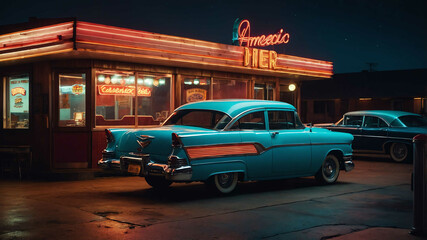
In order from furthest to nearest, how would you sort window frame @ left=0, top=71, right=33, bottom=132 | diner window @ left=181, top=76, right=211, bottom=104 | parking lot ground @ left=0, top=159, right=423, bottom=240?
diner window @ left=181, top=76, right=211, bottom=104 < window frame @ left=0, top=71, right=33, bottom=132 < parking lot ground @ left=0, top=159, right=423, bottom=240

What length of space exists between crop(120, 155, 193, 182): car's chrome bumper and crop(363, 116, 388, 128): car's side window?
10.3 meters

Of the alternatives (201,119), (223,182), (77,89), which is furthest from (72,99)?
(223,182)

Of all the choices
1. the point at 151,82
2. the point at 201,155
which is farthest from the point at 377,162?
the point at 201,155

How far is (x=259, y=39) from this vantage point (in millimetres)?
16688

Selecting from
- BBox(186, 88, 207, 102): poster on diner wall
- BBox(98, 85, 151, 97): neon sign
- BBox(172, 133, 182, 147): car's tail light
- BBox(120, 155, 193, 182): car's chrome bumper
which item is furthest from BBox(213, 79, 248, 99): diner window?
BBox(172, 133, 182, 147): car's tail light

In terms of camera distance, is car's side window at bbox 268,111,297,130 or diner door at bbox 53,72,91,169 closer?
car's side window at bbox 268,111,297,130

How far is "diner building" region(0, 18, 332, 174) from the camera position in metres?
12.1

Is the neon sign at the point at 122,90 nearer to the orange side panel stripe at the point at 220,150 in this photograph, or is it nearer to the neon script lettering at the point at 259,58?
the neon script lettering at the point at 259,58

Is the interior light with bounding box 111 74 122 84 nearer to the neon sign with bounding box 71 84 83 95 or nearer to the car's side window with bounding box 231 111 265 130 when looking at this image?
the neon sign with bounding box 71 84 83 95

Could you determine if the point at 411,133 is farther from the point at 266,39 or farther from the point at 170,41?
the point at 170,41

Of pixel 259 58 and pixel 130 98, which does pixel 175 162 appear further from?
pixel 259 58

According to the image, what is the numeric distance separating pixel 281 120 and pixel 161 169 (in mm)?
3071

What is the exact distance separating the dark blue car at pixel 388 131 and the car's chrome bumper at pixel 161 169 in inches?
395

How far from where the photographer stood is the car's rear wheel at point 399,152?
642 inches
